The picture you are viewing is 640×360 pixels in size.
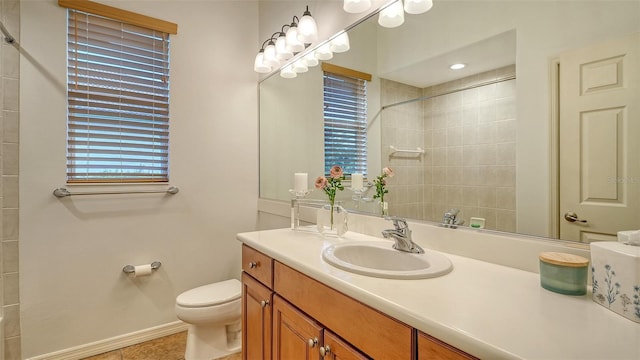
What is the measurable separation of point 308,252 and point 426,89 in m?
0.86

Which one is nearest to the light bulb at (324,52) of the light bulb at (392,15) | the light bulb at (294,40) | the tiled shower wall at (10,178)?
the light bulb at (294,40)

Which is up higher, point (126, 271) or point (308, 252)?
point (308, 252)

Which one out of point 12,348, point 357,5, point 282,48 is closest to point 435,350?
point 357,5

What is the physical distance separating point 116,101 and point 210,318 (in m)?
1.52

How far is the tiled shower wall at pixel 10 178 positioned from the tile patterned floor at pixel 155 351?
0.46 meters

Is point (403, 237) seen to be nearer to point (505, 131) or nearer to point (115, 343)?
point (505, 131)

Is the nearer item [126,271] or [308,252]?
[308,252]

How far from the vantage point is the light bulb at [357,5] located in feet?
4.91

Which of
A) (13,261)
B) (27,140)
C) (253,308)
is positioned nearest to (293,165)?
(253,308)

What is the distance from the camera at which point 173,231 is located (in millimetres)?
2182

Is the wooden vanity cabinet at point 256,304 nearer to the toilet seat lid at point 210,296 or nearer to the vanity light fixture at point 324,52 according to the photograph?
the toilet seat lid at point 210,296

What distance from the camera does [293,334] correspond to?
3.66 feet

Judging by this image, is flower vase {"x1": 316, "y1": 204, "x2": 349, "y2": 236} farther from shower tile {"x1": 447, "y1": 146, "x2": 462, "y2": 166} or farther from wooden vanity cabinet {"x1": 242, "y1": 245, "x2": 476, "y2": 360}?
shower tile {"x1": 447, "y1": 146, "x2": 462, "y2": 166}

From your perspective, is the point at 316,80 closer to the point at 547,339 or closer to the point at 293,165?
the point at 293,165
